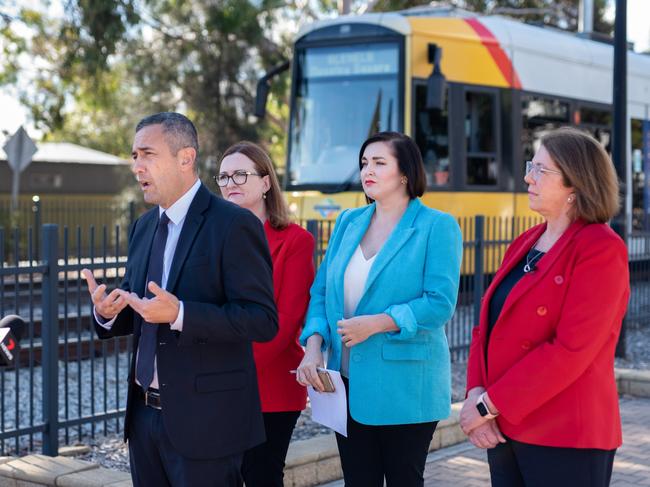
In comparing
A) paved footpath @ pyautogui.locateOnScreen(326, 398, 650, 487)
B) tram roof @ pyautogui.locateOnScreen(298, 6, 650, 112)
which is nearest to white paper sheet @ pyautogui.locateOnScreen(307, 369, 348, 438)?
paved footpath @ pyautogui.locateOnScreen(326, 398, 650, 487)

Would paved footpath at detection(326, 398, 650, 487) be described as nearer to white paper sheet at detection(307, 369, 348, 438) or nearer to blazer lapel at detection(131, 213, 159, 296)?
white paper sheet at detection(307, 369, 348, 438)

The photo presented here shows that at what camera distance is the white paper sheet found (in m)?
3.87

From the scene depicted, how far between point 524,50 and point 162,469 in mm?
12434

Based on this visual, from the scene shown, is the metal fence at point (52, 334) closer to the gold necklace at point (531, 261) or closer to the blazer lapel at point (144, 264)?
the blazer lapel at point (144, 264)

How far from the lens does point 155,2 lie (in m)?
23.8

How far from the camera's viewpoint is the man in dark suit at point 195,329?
3.21 metres

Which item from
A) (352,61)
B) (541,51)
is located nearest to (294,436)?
(352,61)

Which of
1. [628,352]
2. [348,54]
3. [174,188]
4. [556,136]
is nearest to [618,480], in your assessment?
[556,136]

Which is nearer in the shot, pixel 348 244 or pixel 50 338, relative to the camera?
pixel 348 244

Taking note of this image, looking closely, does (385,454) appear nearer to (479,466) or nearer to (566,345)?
(566,345)

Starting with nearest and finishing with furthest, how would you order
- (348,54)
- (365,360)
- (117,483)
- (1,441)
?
(365,360) → (117,483) → (1,441) → (348,54)

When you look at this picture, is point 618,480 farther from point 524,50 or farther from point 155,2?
point 155,2

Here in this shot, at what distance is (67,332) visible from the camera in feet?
22.0

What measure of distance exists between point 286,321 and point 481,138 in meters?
10.3
